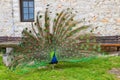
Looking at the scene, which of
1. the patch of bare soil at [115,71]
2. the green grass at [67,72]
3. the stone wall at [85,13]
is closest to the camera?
the green grass at [67,72]

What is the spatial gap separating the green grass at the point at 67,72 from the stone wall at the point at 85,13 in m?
2.98

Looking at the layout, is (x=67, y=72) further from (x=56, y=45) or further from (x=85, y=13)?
(x=85, y=13)

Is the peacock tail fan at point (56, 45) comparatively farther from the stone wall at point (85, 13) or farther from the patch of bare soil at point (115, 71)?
the stone wall at point (85, 13)

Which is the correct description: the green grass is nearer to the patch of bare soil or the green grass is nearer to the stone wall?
the patch of bare soil

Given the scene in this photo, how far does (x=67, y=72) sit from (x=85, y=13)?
4399 millimetres

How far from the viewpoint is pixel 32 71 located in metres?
7.18

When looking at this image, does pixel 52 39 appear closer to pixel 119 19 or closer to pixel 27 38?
pixel 27 38

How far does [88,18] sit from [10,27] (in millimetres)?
3036

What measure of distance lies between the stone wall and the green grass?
298 centimetres

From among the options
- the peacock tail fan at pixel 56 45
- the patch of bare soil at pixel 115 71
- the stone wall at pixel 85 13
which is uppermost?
the stone wall at pixel 85 13

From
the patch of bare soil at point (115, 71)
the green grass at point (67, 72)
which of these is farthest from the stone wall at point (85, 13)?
the patch of bare soil at point (115, 71)

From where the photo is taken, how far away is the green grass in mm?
6513

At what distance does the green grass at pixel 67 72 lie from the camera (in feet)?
21.4

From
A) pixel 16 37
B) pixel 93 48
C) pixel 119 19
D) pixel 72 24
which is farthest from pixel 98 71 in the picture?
pixel 16 37
